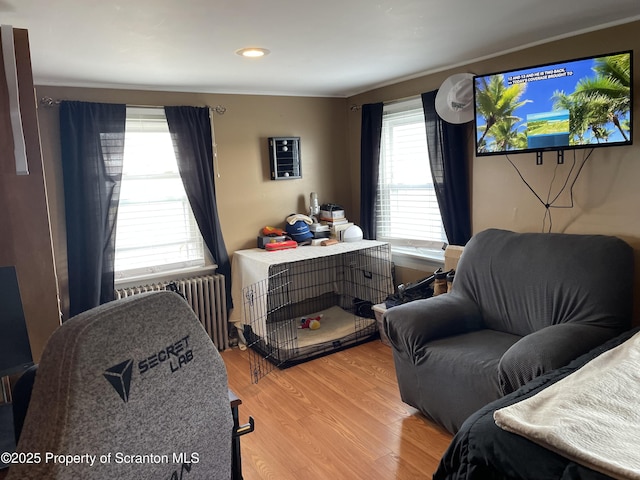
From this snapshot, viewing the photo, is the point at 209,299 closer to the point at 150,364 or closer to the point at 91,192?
the point at 91,192

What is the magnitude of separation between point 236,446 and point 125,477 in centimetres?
56

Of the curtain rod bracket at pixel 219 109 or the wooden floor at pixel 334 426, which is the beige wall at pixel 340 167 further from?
the wooden floor at pixel 334 426

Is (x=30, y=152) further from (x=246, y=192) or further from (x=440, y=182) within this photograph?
(x=440, y=182)

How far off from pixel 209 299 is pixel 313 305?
1.09m

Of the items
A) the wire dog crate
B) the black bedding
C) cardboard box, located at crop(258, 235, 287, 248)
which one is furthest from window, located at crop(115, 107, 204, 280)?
the black bedding

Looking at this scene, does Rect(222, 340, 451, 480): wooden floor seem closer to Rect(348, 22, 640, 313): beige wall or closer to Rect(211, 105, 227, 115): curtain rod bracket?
Rect(348, 22, 640, 313): beige wall

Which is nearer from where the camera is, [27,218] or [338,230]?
[27,218]

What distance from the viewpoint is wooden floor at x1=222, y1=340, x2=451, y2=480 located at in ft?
7.80

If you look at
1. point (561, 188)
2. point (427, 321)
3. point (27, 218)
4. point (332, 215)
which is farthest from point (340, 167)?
point (27, 218)

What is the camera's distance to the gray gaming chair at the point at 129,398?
82 cm

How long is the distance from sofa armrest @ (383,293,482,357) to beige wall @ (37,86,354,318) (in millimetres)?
1876

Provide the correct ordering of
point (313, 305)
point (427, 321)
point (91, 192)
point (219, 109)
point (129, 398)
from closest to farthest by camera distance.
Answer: point (129, 398), point (427, 321), point (91, 192), point (219, 109), point (313, 305)

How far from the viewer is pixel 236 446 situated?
140 centimetres

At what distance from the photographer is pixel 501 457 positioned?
59.6 inches
